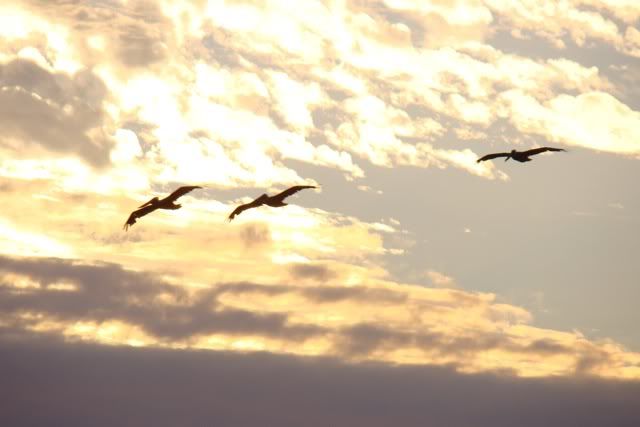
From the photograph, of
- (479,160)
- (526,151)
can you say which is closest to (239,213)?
(479,160)

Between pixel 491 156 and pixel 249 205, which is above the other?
pixel 491 156

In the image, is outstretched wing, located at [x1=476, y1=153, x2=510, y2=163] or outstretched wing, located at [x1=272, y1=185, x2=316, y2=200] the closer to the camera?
outstretched wing, located at [x1=272, y1=185, x2=316, y2=200]

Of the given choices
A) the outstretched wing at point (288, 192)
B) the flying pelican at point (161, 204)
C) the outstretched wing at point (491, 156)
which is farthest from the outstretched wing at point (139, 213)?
the outstretched wing at point (491, 156)

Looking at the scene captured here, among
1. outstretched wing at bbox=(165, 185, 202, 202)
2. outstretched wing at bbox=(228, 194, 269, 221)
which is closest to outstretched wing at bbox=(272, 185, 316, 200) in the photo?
outstretched wing at bbox=(228, 194, 269, 221)

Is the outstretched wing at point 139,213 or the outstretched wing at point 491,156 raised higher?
the outstretched wing at point 491,156

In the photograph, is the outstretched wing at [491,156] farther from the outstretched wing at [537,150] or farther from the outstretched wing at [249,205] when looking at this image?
the outstretched wing at [249,205]

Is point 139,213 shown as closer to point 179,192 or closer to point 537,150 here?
point 179,192

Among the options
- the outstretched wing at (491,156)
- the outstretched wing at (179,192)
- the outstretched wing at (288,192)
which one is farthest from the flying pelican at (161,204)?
the outstretched wing at (491,156)

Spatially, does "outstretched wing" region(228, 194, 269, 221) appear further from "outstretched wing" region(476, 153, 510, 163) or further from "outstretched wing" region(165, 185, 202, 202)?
"outstretched wing" region(476, 153, 510, 163)

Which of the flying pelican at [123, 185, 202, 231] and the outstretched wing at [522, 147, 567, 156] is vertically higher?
the outstretched wing at [522, 147, 567, 156]

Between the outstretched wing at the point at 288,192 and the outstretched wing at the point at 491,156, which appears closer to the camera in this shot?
the outstretched wing at the point at 288,192

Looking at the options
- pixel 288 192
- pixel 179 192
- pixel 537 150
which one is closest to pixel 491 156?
pixel 537 150

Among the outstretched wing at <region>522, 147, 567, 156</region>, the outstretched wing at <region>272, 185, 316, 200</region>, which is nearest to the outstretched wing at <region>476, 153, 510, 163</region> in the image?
the outstretched wing at <region>522, 147, 567, 156</region>

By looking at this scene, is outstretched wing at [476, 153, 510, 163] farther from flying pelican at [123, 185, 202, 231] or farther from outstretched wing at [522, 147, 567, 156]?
flying pelican at [123, 185, 202, 231]
